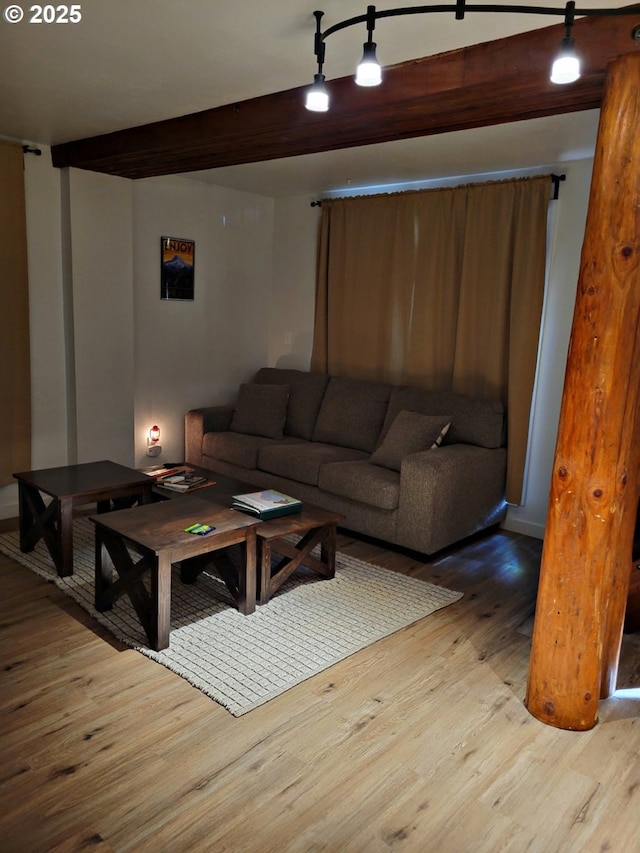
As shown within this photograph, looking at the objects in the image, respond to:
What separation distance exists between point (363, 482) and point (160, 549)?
1.65m

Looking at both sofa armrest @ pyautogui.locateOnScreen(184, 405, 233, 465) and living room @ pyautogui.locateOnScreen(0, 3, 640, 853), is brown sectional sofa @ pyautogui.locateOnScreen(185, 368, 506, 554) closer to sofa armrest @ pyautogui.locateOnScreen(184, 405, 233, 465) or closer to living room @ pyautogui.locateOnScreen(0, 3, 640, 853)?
sofa armrest @ pyautogui.locateOnScreen(184, 405, 233, 465)

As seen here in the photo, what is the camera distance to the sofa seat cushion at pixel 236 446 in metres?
4.68

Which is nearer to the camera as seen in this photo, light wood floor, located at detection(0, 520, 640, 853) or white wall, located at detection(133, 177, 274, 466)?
light wood floor, located at detection(0, 520, 640, 853)

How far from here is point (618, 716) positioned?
2.40m

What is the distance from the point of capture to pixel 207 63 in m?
2.58

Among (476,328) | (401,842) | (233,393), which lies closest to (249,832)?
(401,842)

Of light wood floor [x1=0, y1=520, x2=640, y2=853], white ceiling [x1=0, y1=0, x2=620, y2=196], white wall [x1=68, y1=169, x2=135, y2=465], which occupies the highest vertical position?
white ceiling [x1=0, y1=0, x2=620, y2=196]

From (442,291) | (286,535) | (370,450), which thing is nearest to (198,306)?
(370,450)

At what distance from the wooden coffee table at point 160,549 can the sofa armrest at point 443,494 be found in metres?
1.12

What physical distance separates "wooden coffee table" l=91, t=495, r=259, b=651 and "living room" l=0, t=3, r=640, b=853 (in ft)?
0.62

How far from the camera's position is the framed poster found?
16.4 ft

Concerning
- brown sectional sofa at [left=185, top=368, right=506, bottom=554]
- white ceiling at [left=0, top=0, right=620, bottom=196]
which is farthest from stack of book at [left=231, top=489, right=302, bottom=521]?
white ceiling at [left=0, top=0, right=620, bottom=196]

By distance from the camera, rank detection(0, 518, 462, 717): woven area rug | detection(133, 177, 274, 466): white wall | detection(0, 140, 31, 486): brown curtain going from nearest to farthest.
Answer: detection(0, 518, 462, 717): woven area rug < detection(0, 140, 31, 486): brown curtain < detection(133, 177, 274, 466): white wall

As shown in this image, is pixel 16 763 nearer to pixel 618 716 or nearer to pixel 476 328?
pixel 618 716
